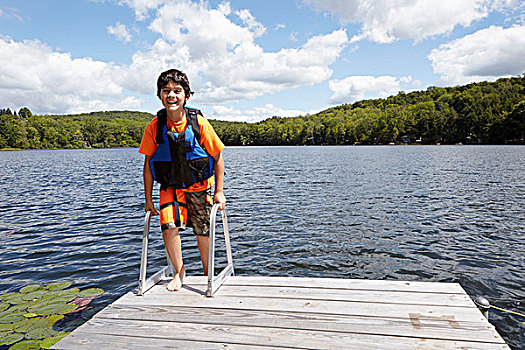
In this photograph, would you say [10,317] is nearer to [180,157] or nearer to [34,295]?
[34,295]

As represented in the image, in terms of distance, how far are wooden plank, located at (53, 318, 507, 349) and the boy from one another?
88cm

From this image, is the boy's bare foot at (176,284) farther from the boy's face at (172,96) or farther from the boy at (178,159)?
the boy's face at (172,96)

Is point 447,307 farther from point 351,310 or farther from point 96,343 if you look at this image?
point 96,343

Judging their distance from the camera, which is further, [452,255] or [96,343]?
[452,255]

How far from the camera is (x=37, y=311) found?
5.67 meters

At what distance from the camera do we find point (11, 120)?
137 metres

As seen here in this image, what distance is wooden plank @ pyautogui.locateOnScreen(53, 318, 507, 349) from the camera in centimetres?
287

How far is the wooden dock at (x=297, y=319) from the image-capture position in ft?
9.76

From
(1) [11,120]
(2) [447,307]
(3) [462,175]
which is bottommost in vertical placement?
(3) [462,175]

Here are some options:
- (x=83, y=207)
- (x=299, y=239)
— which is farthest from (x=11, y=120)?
(x=299, y=239)

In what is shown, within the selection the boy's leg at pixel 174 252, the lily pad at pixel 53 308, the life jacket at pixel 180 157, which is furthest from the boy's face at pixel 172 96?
the lily pad at pixel 53 308

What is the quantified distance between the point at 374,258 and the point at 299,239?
227 cm

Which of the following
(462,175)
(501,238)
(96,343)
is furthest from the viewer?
(462,175)

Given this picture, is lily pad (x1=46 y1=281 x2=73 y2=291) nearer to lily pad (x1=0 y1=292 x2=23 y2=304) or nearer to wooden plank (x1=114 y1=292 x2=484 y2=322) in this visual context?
lily pad (x1=0 y1=292 x2=23 y2=304)
